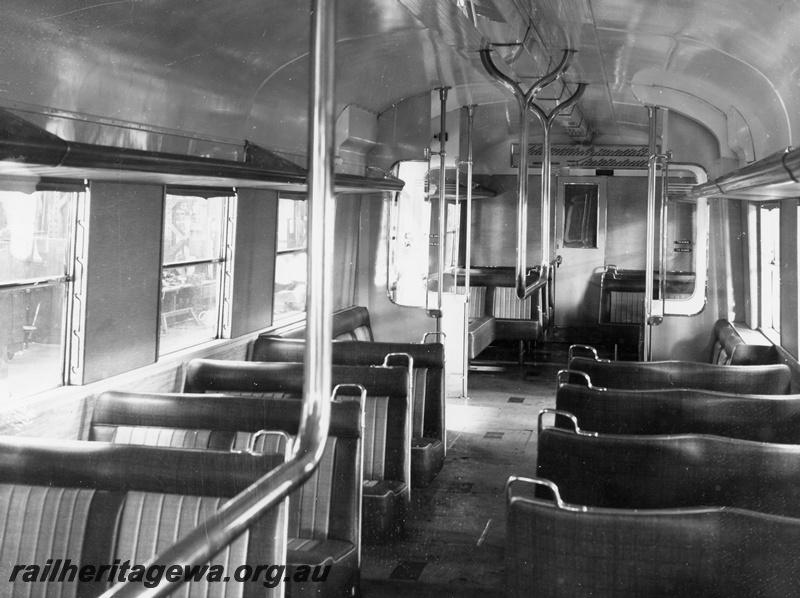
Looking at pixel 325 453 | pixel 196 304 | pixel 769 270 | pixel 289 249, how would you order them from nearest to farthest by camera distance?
pixel 325 453, pixel 196 304, pixel 289 249, pixel 769 270

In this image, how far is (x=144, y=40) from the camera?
2.62 m

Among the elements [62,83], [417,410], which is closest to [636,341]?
[417,410]

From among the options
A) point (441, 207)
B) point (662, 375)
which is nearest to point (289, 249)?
point (441, 207)

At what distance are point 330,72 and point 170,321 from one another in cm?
161

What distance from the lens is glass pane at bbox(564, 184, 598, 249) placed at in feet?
33.4

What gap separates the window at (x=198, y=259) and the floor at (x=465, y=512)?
4.12 feet

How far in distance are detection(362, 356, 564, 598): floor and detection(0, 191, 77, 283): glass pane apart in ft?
6.47

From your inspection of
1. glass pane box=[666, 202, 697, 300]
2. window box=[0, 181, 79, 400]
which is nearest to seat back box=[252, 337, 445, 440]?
window box=[0, 181, 79, 400]

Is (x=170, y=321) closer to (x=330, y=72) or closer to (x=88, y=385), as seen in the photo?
(x=88, y=385)

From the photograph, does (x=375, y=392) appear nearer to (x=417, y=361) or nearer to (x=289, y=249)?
(x=417, y=361)

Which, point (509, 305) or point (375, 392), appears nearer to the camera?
point (375, 392)

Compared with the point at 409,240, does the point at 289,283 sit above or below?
below

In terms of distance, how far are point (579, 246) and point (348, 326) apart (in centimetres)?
384

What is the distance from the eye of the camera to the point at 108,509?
2258 millimetres
